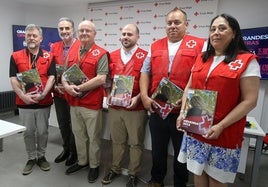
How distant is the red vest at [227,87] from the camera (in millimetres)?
1255

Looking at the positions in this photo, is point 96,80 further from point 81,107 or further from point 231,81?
point 231,81

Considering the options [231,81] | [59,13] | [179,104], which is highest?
[59,13]

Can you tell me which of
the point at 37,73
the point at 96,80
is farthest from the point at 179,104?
the point at 37,73

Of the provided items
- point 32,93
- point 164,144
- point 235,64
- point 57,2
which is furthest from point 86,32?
point 57,2

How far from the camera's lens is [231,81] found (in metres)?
1.26

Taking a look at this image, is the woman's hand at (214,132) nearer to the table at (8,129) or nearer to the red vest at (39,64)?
the table at (8,129)

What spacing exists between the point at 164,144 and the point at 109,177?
0.75 m

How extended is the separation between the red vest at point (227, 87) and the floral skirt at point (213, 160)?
0.04m

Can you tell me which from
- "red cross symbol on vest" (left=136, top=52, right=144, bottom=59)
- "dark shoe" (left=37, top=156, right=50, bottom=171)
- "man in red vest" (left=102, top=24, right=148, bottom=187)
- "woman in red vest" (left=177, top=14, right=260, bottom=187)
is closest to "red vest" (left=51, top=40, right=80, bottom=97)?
"man in red vest" (left=102, top=24, right=148, bottom=187)

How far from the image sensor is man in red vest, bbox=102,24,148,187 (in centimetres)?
211

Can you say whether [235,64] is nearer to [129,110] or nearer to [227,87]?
[227,87]

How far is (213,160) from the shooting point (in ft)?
4.47

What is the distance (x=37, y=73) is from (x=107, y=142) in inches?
62.2

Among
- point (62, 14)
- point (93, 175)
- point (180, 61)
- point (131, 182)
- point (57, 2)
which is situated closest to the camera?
point (180, 61)
